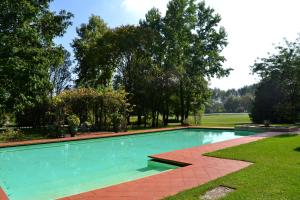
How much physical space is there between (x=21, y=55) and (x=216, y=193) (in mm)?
9909

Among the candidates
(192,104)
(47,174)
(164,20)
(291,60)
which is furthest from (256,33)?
(47,174)

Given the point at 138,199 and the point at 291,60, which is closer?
the point at 138,199

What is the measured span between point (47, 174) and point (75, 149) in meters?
4.36

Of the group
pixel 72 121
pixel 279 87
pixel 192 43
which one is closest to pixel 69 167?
pixel 72 121

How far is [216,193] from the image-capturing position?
4.80 m

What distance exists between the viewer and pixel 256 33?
60.6ft

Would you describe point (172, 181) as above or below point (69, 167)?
above

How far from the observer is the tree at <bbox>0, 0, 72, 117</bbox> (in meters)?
11.4

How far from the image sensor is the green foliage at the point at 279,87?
24.1m

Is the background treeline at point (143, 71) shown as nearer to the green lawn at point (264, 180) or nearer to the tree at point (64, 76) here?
the tree at point (64, 76)

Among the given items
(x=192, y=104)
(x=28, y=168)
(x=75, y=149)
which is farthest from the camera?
(x=192, y=104)

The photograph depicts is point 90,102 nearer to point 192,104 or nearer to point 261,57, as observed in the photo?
point 192,104

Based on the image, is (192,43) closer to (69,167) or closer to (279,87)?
(279,87)

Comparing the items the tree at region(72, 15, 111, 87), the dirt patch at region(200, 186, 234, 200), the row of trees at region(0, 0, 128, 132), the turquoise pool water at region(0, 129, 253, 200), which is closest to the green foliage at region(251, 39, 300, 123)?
the tree at region(72, 15, 111, 87)
